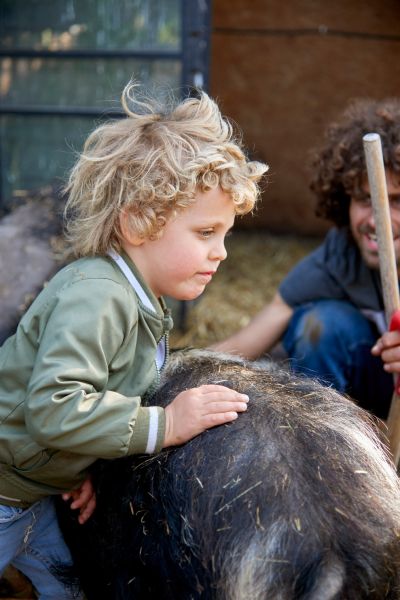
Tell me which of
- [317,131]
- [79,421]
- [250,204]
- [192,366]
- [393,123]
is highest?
[317,131]

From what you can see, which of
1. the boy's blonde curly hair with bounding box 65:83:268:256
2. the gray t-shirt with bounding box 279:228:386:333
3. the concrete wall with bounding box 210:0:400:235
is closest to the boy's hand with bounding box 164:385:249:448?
the boy's blonde curly hair with bounding box 65:83:268:256

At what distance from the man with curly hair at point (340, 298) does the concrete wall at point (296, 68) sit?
238 cm

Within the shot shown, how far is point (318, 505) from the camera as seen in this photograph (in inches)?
58.7

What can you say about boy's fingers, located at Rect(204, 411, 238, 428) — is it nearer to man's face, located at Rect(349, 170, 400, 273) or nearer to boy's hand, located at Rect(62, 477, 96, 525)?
boy's hand, located at Rect(62, 477, 96, 525)

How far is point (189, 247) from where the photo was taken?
6.03 ft

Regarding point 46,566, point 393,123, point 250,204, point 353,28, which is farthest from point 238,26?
point 46,566

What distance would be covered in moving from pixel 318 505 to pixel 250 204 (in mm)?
768

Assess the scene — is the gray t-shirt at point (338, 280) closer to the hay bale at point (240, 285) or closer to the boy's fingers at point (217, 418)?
the hay bale at point (240, 285)

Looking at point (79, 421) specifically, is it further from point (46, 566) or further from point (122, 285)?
point (46, 566)

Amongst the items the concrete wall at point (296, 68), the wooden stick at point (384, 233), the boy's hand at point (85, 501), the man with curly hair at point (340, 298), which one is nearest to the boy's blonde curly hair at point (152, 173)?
the wooden stick at point (384, 233)

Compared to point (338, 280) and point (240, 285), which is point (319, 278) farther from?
point (240, 285)

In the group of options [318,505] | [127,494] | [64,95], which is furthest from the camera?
[64,95]

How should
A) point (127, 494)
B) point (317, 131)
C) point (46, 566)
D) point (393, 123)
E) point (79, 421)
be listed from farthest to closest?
point (317, 131)
point (393, 123)
point (46, 566)
point (127, 494)
point (79, 421)

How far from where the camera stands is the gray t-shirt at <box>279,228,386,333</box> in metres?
3.00
